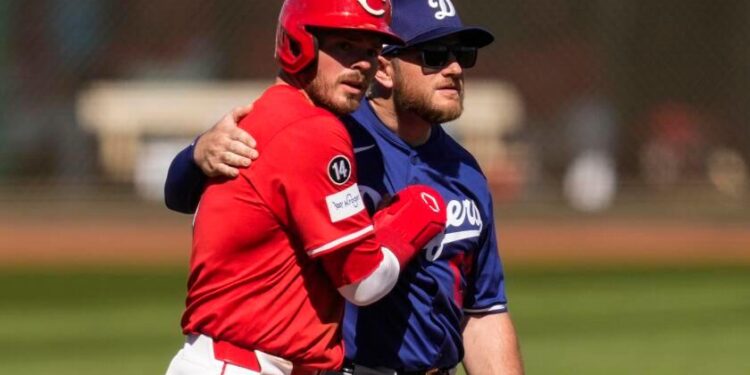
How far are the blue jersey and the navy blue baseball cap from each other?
0.30 metres

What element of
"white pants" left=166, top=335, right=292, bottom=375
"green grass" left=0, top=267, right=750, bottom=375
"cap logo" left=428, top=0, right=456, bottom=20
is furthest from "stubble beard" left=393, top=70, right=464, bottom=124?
"green grass" left=0, top=267, right=750, bottom=375

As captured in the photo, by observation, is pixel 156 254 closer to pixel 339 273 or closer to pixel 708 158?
pixel 708 158

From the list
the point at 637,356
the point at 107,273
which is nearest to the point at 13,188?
the point at 107,273

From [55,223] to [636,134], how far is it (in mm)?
8184

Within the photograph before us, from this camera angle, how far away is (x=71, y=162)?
18.6 metres

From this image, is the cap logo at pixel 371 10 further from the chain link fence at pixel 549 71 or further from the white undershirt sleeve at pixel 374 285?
the chain link fence at pixel 549 71

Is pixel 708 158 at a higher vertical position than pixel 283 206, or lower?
lower

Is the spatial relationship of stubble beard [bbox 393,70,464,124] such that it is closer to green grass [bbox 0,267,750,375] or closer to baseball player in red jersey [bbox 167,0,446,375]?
baseball player in red jersey [bbox 167,0,446,375]

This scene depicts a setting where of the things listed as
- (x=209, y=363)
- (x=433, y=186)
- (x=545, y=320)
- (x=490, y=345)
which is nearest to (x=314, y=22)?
(x=433, y=186)

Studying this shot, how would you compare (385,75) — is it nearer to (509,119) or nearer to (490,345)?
(490,345)

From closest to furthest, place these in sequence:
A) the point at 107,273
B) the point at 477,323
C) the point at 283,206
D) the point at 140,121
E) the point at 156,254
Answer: the point at 283,206
the point at 477,323
the point at 107,273
the point at 156,254
the point at 140,121

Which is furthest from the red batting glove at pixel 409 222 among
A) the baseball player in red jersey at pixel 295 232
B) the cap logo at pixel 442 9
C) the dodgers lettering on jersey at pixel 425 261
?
the cap logo at pixel 442 9

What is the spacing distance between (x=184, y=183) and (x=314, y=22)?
71 centimetres

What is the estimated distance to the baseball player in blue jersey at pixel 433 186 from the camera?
4.52 metres
